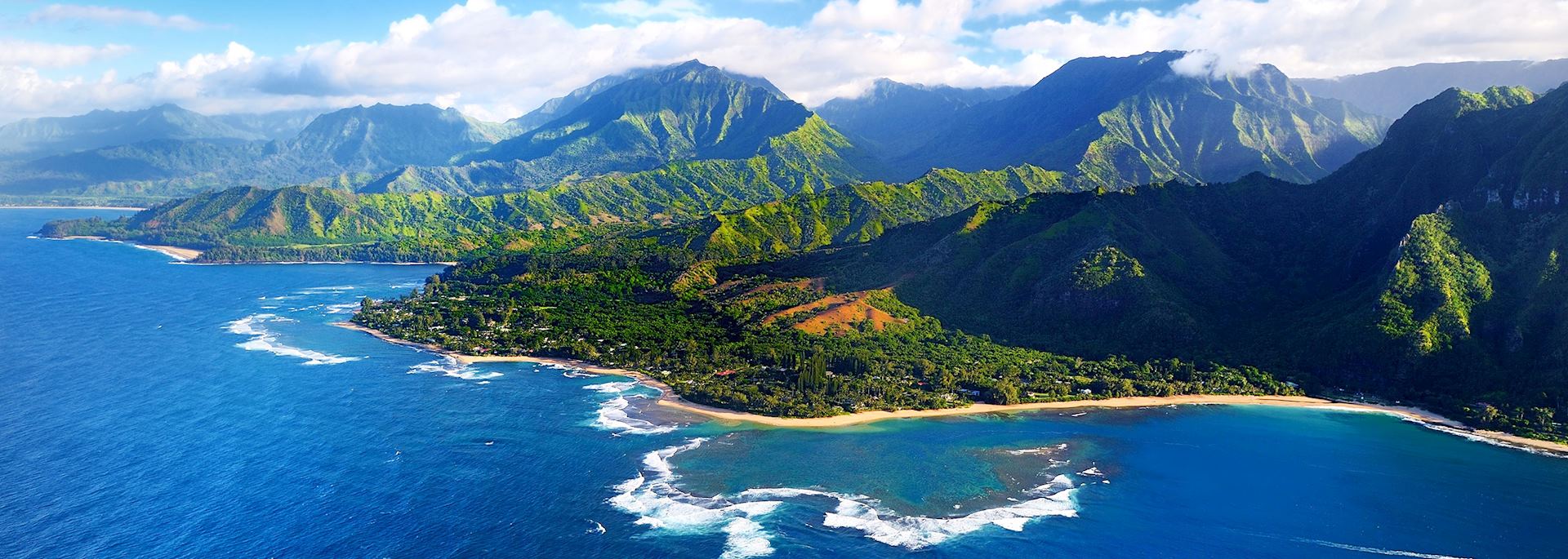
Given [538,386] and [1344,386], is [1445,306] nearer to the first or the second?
[1344,386]

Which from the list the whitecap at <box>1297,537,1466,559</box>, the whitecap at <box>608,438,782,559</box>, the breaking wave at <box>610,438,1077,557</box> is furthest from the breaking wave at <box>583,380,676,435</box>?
the whitecap at <box>1297,537,1466,559</box>

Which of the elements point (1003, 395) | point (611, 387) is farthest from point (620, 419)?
point (1003, 395)

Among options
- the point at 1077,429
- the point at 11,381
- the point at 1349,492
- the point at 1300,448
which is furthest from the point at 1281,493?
the point at 11,381

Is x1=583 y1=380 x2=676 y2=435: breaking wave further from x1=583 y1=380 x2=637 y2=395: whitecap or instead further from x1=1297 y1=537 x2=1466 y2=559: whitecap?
x1=1297 y1=537 x2=1466 y2=559: whitecap

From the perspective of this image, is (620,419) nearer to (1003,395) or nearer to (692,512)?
(692,512)

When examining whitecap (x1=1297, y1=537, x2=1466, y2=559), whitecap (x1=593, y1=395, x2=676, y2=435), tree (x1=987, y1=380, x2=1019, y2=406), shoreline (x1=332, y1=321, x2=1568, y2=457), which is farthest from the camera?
tree (x1=987, y1=380, x2=1019, y2=406)

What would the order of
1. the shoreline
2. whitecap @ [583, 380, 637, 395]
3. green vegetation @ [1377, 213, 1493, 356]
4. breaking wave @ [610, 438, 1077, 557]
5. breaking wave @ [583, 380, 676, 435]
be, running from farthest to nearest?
whitecap @ [583, 380, 637, 395]
green vegetation @ [1377, 213, 1493, 356]
breaking wave @ [583, 380, 676, 435]
the shoreline
breaking wave @ [610, 438, 1077, 557]
